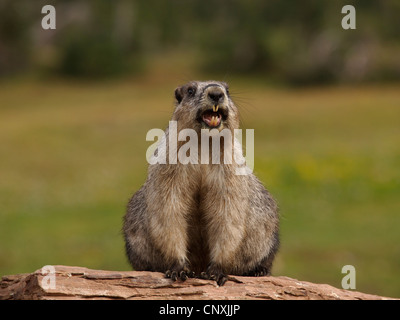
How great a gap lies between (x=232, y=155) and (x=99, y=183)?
Result: 22.6 m

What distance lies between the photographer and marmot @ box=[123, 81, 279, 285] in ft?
27.1

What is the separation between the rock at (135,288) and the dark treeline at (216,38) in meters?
50.8

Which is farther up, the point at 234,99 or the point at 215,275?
the point at 234,99

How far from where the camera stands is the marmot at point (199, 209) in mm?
8258

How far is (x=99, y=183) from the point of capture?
30547 mm

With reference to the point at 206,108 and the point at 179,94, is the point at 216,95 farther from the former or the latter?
the point at 179,94

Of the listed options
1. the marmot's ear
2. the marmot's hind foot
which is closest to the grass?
the marmot's hind foot

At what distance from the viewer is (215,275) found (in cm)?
843

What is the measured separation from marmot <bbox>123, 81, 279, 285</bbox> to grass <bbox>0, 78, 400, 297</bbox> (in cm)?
725

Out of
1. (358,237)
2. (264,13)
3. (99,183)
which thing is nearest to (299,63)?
(264,13)

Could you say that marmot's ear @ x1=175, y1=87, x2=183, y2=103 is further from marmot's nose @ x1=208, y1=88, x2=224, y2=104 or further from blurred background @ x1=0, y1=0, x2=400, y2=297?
blurred background @ x1=0, y1=0, x2=400, y2=297

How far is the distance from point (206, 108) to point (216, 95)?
0.20 meters

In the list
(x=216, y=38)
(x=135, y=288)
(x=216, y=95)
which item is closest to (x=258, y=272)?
(x=135, y=288)

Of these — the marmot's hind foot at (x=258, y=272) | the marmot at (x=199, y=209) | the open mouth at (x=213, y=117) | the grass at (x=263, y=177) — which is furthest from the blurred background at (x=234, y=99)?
the open mouth at (x=213, y=117)
